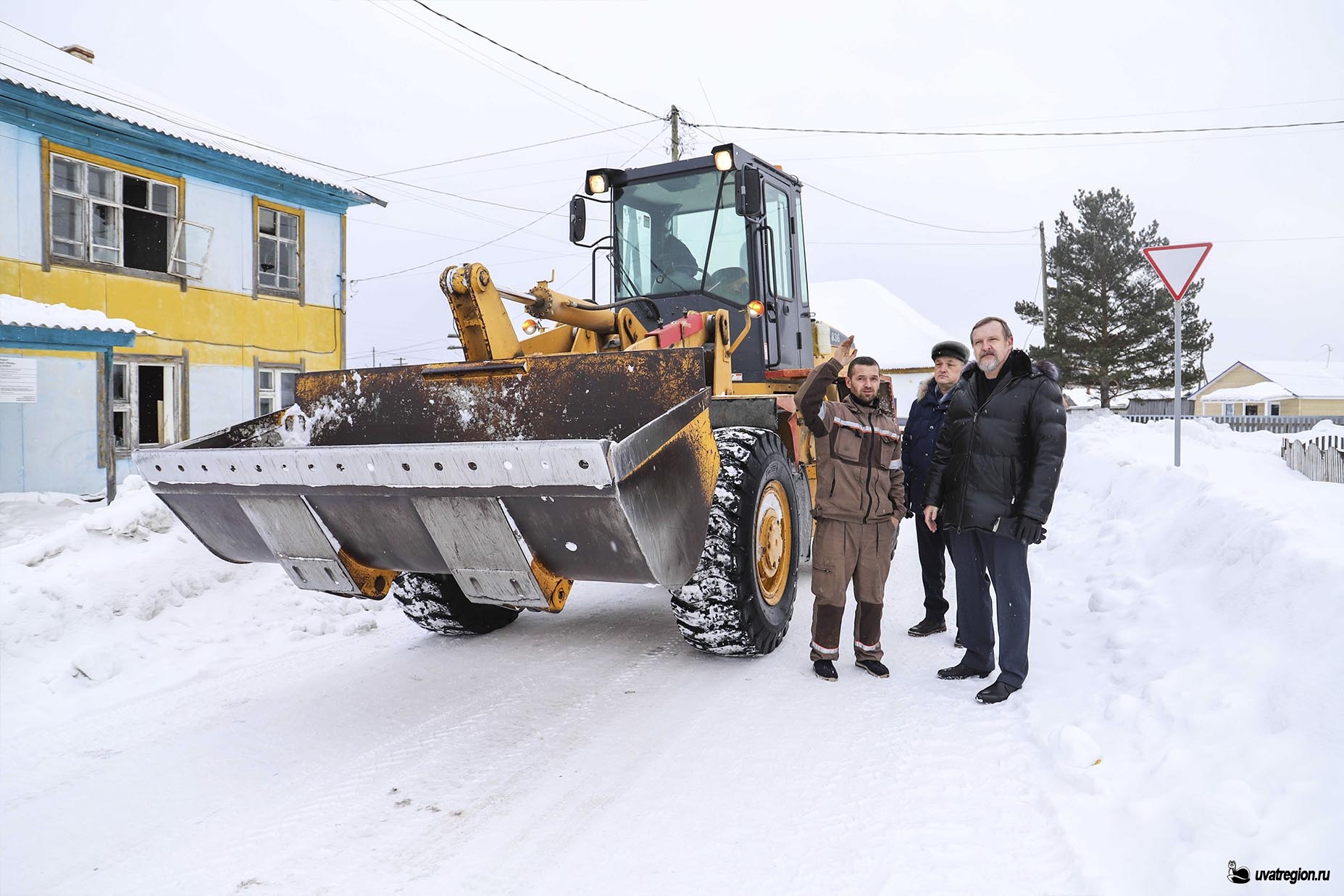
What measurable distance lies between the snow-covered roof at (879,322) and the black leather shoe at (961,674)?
93.1ft

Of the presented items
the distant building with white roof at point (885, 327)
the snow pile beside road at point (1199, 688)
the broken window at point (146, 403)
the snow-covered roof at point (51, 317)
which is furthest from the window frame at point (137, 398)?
the distant building with white roof at point (885, 327)

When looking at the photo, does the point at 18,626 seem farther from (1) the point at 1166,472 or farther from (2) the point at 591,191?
(1) the point at 1166,472

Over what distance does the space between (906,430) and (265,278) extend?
40.6ft

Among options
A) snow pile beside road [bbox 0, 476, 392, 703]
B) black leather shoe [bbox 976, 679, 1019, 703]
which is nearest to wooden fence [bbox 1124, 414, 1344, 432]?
black leather shoe [bbox 976, 679, 1019, 703]

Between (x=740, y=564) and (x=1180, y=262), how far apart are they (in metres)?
6.14

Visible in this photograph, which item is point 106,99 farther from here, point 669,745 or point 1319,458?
point 1319,458

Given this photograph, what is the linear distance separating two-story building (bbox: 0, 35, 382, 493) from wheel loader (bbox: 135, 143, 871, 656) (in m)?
7.46

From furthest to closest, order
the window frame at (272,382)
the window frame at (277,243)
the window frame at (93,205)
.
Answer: the window frame at (272,382), the window frame at (277,243), the window frame at (93,205)

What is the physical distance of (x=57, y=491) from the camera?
35.7 feet

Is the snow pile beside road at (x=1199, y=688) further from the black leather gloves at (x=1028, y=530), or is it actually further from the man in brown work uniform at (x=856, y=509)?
the man in brown work uniform at (x=856, y=509)

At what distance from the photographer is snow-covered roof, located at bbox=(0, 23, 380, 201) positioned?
1093 cm

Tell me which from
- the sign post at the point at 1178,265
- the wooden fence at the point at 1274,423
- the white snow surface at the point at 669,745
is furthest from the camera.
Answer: the wooden fence at the point at 1274,423

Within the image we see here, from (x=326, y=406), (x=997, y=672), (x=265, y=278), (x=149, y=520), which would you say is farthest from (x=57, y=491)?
(x=997, y=672)

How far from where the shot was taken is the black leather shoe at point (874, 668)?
14.0ft
